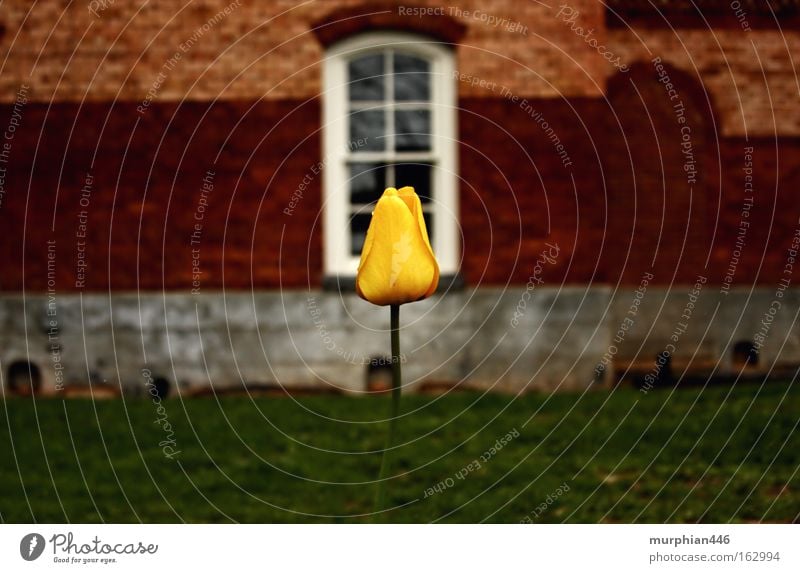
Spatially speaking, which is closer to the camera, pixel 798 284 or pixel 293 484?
pixel 293 484

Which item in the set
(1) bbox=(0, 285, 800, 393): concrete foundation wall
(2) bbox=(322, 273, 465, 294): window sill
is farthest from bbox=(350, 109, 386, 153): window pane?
(1) bbox=(0, 285, 800, 393): concrete foundation wall

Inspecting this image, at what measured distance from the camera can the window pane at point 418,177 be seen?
6.76 m

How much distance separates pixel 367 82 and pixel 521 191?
1.42m

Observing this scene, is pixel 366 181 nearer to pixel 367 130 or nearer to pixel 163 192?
pixel 367 130

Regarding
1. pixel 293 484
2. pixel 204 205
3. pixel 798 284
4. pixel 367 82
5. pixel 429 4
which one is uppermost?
pixel 429 4

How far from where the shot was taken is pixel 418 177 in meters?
6.82

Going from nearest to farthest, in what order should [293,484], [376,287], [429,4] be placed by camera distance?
[376,287] → [293,484] → [429,4]

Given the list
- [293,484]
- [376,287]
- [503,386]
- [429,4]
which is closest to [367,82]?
[429,4]

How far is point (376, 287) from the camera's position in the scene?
1873 millimetres

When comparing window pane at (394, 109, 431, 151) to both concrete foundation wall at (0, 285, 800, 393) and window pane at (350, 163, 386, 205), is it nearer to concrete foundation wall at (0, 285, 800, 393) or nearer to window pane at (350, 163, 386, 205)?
window pane at (350, 163, 386, 205)

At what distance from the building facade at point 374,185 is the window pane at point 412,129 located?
17 millimetres

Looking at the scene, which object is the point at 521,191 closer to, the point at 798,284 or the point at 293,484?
the point at 798,284

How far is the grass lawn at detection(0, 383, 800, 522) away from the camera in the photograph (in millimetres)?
3754

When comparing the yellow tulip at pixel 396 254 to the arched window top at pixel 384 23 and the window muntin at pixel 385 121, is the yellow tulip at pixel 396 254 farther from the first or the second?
the arched window top at pixel 384 23
